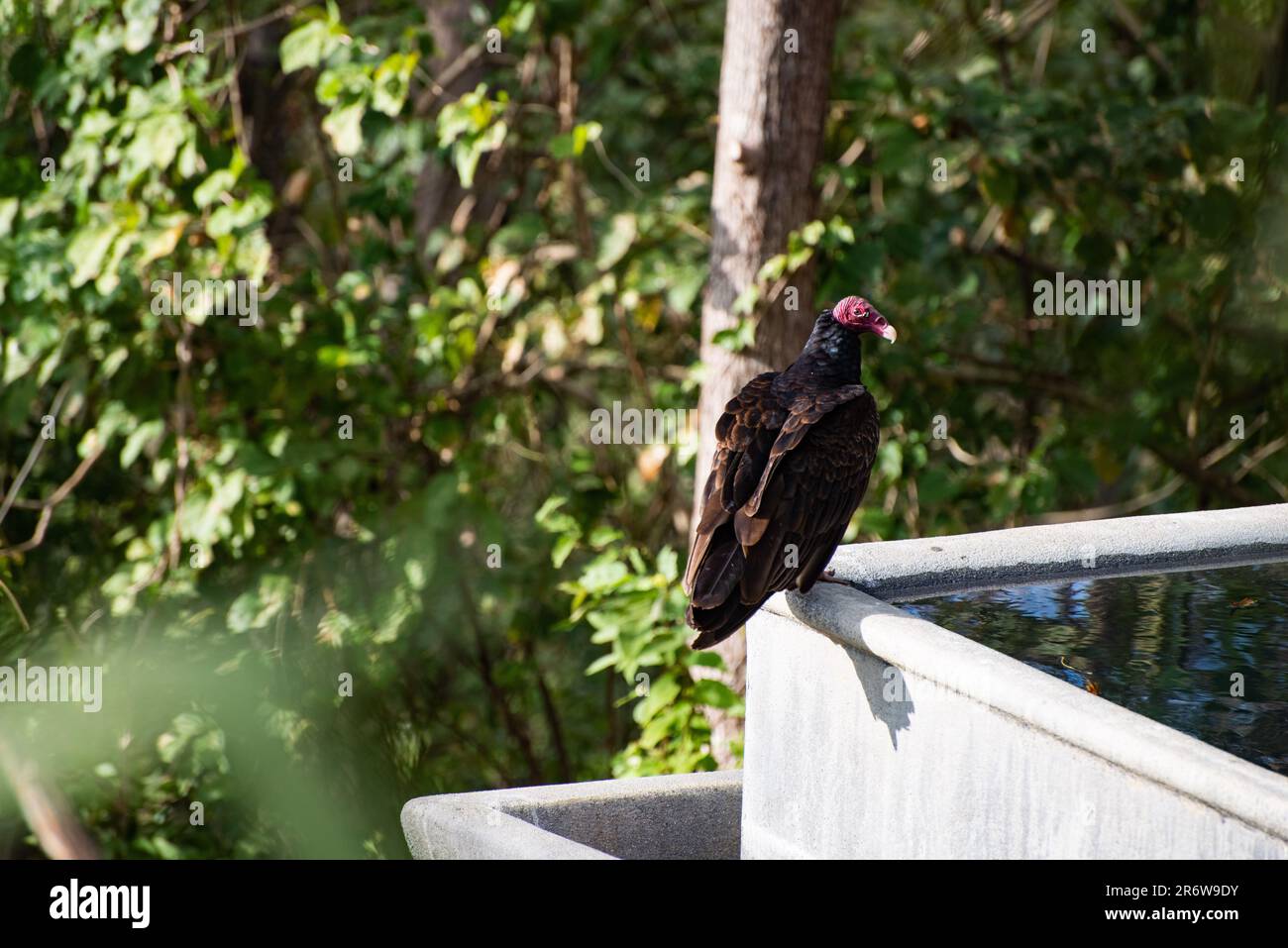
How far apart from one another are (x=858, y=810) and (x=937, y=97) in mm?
3343

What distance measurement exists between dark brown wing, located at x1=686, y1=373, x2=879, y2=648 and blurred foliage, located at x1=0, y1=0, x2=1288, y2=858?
1172 mm

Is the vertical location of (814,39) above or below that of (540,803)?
above

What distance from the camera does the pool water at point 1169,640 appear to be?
8.82 ft

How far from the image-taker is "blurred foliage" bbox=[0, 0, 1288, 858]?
16.2 ft

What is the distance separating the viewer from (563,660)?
755 centimetres

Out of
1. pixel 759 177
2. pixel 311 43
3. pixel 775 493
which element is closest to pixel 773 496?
pixel 775 493

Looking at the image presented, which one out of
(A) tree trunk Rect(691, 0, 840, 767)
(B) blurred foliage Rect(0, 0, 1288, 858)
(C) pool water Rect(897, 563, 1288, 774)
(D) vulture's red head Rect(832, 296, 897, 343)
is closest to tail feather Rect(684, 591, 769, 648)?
(C) pool water Rect(897, 563, 1288, 774)

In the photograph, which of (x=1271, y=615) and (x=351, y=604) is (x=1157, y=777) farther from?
(x=351, y=604)

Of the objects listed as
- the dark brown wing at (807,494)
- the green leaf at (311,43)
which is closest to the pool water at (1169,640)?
the dark brown wing at (807,494)

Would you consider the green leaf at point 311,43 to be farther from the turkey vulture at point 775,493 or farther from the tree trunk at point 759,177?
the turkey vulture at point 775,493

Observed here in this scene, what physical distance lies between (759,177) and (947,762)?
2.57 m

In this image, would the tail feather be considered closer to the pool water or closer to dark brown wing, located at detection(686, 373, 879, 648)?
dark brown wing, located at detection(686, 373, 879, 648)

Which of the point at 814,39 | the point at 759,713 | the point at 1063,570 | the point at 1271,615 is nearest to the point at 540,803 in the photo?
the point at 759,713

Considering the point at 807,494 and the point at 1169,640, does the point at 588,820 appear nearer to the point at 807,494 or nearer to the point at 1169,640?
the point at 807,494
